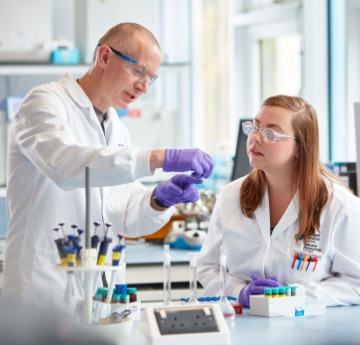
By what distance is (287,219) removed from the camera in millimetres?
2721

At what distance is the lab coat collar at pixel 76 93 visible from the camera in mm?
2408

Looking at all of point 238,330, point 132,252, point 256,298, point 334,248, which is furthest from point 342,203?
point 132,252

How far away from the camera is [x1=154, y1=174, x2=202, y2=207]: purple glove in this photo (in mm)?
2307

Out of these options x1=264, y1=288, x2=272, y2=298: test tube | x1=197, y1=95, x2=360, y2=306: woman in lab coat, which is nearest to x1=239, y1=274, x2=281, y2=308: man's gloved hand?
x1=197, y1=95, x2=360, y2=306: woman in lab coat

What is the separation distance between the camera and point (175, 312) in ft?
6.36

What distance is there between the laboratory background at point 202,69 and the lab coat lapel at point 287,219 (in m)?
1.04

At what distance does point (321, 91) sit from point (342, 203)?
7.82 feet

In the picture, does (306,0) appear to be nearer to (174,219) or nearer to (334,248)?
(174,219)

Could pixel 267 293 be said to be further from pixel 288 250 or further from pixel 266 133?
pixel 266 133

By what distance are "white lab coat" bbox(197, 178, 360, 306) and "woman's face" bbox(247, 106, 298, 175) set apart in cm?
12

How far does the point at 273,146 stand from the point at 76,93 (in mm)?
740

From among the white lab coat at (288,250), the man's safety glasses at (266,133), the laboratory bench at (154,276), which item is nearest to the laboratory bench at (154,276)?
the laboratory bench at (154,276)

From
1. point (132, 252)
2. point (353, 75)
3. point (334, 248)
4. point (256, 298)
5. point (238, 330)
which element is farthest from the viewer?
point (353, 75)

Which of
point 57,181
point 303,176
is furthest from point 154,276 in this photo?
point 57,181
